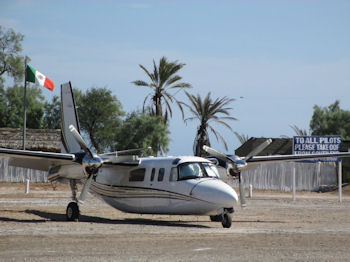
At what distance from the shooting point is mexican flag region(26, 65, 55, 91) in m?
49.2

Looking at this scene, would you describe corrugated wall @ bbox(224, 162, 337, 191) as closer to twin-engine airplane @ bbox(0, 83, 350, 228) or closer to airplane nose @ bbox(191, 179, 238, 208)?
twin-engine airplane @ bbox(0, 83, 350, 228)

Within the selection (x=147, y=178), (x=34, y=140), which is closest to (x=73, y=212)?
(x=147, y=178)

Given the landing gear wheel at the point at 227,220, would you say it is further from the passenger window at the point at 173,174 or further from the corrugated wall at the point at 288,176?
the corrugated wall at the point at 288,176

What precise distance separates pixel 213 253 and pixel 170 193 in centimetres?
860

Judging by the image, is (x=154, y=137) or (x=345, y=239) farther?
(x=154, y=137)

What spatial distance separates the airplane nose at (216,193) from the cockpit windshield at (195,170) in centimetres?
77

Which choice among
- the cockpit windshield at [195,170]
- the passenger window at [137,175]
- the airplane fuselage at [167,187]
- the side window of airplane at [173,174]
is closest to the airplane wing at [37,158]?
the airplane fuselage at [167,187]

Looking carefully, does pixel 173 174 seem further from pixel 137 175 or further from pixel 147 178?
pixel 137 175

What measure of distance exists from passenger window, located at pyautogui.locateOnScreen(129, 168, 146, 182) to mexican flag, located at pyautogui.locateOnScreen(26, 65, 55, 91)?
1083 inches

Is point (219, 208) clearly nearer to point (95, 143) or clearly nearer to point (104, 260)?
point (104, 260)

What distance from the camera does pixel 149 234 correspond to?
17062 mm

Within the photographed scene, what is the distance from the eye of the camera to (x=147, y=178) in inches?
902

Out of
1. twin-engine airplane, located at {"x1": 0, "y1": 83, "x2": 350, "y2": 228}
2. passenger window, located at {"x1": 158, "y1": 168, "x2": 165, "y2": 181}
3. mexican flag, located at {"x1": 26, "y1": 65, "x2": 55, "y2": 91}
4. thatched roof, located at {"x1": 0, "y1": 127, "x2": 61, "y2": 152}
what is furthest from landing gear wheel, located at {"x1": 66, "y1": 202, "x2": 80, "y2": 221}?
thatched roof, located at {"x1": 0, "y1": 127, "x2": 61, "y2": 152}

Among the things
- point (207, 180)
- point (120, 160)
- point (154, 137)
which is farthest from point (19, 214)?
point (154, 137)
